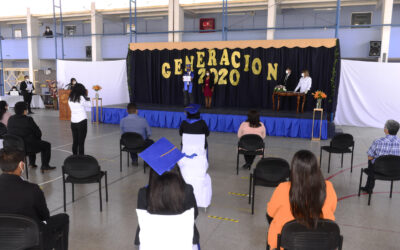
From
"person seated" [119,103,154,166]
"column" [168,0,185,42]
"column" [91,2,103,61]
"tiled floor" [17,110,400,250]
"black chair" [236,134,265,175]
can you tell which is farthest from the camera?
"column" [91,2,103,61]

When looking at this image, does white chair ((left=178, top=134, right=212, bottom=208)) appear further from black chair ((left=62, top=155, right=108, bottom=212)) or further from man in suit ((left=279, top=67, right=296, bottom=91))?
man in suit ((left=279, top=67, right=296, bottom=91))

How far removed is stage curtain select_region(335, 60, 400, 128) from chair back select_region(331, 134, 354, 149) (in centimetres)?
611

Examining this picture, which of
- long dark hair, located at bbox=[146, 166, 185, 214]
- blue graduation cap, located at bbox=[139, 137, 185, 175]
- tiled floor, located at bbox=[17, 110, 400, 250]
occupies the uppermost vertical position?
blue graduation cap, located at bbox=[139, 137, 185, 175]

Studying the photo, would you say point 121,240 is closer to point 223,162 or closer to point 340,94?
point 223,162

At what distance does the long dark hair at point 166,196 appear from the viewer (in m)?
1.82

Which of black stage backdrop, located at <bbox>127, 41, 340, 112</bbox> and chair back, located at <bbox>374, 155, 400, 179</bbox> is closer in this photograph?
chair back, located at <bbox>374, 155, 400, 179</bbox>

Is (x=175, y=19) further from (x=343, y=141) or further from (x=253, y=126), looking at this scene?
(x=343, y=141)

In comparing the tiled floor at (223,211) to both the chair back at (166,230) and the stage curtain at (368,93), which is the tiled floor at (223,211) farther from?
the stage curtain at (368,93)

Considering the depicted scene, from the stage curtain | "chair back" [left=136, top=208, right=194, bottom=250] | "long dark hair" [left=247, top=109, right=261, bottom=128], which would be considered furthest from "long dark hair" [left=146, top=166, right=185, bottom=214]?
the stage curtain

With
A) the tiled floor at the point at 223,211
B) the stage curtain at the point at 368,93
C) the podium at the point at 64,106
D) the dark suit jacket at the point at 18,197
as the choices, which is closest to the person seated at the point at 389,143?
the tiled floor at the point at 223,211

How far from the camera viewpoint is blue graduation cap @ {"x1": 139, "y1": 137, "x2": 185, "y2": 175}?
2163 millimetres

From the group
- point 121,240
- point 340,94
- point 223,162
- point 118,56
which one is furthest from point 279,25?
point 121,240

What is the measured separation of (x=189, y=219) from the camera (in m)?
1.85

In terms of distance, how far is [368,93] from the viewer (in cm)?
1050
